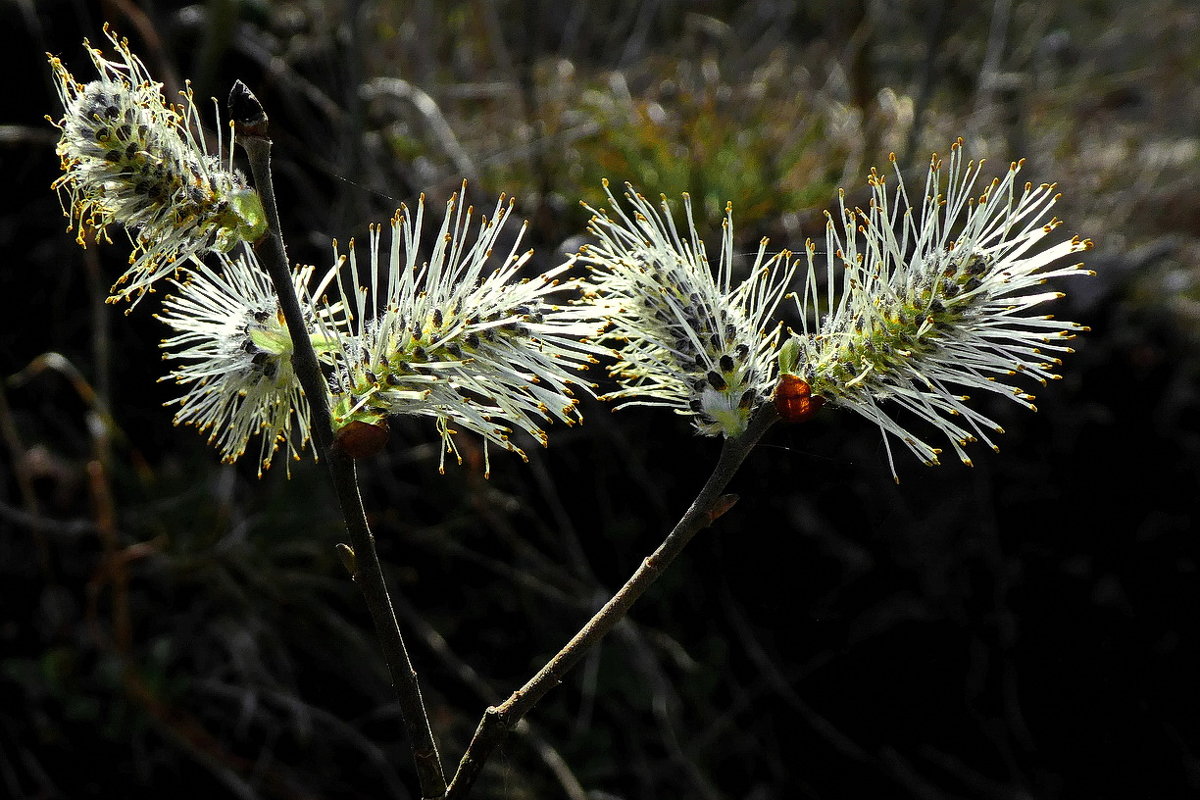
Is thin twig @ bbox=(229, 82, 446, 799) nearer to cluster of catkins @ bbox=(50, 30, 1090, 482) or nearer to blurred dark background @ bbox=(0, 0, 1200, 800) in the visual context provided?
cluster of catkins @ bbox=(50, 30, 1090, 482)

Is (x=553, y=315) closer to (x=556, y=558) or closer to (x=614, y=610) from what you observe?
(x=614, y=610)

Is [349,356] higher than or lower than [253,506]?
higher

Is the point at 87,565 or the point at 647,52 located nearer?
the point at 87,565

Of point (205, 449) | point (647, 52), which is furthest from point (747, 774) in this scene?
point (647, 52)

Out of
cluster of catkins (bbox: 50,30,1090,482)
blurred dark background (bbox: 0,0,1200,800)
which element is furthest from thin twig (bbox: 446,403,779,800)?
blurred dark background (bbox: 0,0,1200,800)

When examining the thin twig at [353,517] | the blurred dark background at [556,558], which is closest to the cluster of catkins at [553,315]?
the thin twig at [353,517]

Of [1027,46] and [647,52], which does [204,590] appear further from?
[1027,46]

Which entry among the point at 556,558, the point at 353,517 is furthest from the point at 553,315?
the point at 556,558

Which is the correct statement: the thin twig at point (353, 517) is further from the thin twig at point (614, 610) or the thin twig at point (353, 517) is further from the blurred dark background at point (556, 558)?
the blurred dark background at point (556, 558)
